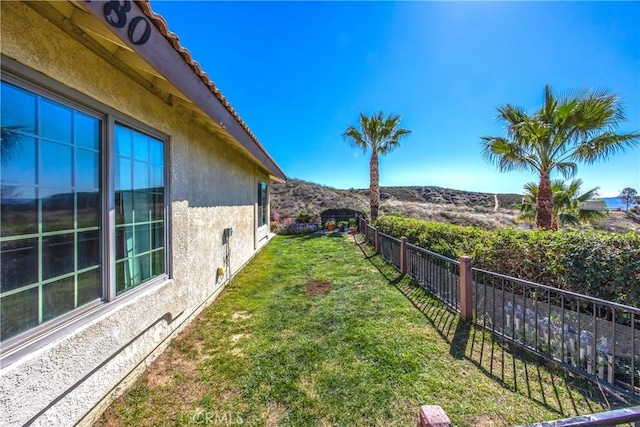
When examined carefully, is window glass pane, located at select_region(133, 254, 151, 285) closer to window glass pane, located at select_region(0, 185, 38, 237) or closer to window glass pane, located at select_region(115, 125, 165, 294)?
window glass pane, located at select_region(115, 125, 165, 294)

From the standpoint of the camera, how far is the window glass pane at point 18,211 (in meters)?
1.58

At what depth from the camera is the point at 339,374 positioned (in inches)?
108

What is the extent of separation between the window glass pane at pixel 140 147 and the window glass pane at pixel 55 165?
79cm

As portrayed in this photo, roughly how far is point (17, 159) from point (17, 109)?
0.33m

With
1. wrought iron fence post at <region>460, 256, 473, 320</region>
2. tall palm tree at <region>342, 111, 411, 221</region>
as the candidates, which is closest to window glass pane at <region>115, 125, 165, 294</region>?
wrought iron fence post at <region>460, 256, 473, 320</region>

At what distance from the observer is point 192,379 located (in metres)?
2.69

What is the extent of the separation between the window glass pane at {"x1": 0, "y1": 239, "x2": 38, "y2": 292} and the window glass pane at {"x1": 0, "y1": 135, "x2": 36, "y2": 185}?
416 mm

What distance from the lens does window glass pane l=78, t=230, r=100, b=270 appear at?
213 centimetres

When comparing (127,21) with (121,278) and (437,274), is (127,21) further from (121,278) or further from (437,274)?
(437,274)

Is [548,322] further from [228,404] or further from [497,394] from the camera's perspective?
[228,404]

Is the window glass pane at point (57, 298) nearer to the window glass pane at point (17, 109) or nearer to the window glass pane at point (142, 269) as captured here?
the window glass pane at point (142, 269)

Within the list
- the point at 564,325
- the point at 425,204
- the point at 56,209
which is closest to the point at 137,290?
the point at 56,209

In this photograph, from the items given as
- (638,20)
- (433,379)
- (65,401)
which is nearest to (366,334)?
(433,379)

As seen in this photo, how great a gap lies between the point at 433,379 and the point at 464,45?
926cm
